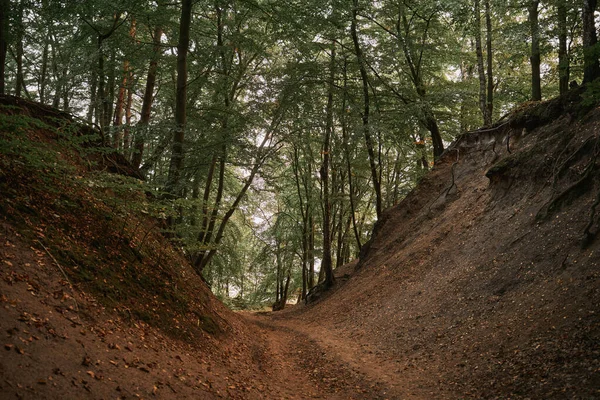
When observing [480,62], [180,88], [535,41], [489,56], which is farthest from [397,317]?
[489,56]

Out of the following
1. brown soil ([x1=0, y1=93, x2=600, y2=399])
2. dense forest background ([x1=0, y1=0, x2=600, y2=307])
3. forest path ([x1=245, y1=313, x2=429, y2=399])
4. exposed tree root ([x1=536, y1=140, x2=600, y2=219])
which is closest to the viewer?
brown soil ([x1=0, y1=93, x2=600, y2=399])

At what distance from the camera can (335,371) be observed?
8.22m

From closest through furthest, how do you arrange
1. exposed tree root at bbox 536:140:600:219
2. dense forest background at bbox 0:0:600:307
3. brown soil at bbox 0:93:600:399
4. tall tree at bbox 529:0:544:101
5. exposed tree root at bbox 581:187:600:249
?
brown soil at bbox 0:93:600:399 < exposed tree root at bbox 581:187:600:249 < exposed tree root at bbox 536:140:600:219 < dense forest background at bbox 0:0:600:307 < tall tree at bbox 529:0:544:101

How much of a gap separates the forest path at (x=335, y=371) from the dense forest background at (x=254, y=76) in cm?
359

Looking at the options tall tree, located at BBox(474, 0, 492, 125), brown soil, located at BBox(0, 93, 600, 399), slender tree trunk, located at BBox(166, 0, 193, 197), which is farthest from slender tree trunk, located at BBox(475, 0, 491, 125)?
slender tree trunk, located at BBox(166, 0, 193, 197)

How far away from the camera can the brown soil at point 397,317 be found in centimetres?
442

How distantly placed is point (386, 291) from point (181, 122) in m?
8.45

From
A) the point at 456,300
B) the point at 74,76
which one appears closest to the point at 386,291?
the point at 456,300

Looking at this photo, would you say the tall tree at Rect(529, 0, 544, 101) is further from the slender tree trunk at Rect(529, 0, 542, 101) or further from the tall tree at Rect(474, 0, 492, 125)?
the tall tree at Rect(474, 0, 492, 125)

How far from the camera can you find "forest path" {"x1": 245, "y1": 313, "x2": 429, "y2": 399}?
6.89 m

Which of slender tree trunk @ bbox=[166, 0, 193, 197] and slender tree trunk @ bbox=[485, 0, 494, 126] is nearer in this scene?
slender tree trunk @ bbox=[166, 0, 193, 197]

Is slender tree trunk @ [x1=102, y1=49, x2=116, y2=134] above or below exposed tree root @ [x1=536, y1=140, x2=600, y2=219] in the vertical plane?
above

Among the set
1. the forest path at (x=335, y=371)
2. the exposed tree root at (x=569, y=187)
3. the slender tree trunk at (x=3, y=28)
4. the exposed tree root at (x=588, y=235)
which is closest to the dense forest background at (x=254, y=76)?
the slender tree trunk at (x=3, y=28)

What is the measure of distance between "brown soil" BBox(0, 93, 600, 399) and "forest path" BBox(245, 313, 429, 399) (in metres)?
0.04
